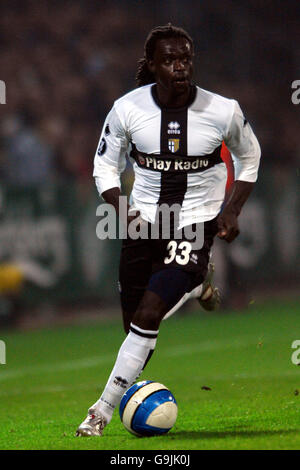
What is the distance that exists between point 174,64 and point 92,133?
10.7 meters

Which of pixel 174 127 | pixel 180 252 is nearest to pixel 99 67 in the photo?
pixel 174 127

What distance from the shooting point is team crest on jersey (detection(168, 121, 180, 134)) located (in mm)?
6613

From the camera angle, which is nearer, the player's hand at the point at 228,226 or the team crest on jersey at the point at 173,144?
the player's hand at the point at 228,226

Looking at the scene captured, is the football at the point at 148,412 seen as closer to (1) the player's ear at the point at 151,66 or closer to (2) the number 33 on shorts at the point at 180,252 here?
(2) the number 33 on shorts at the point at 180,252

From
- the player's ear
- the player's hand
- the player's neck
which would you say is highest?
the player's ear

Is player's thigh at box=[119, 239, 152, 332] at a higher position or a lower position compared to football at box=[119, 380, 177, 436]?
higher

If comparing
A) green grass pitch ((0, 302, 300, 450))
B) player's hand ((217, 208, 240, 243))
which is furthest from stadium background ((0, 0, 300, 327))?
player's hand ((217, 208, 240, 243))

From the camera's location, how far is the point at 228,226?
641cm

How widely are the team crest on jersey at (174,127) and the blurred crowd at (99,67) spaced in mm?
8401

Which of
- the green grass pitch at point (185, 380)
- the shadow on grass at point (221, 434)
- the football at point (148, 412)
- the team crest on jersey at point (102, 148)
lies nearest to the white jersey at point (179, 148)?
A: the team crest on jersey at point (102, 148)

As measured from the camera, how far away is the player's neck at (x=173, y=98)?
662 centimetres

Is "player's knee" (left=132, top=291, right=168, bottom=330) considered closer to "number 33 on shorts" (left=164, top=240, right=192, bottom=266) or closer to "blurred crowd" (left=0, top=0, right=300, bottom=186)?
"number 33 on shorts" (left=164, top=240, right=192, bottom=266)
